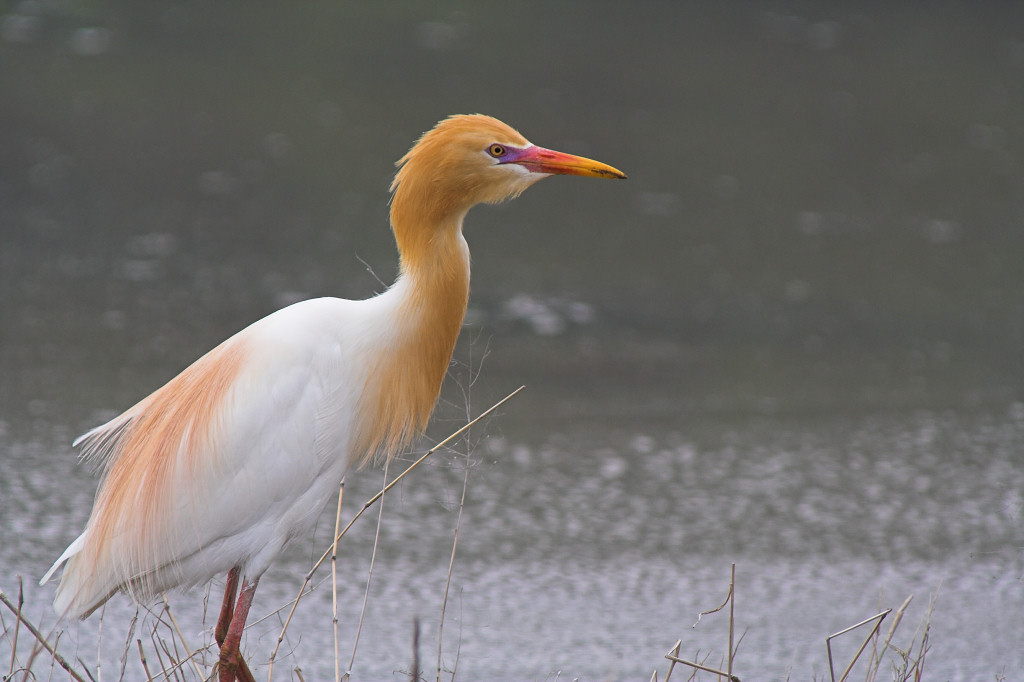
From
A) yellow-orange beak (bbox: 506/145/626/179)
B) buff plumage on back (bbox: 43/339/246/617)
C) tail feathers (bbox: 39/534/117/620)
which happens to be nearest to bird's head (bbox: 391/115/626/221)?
yellow-orange beak (bbox: 506/145/626/179)

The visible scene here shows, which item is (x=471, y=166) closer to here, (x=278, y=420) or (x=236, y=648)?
(x=278, y=420)

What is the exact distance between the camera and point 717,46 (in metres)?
7.84

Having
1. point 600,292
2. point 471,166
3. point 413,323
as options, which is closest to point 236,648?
point 413,323

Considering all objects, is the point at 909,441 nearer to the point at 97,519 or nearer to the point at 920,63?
the point at 97,519

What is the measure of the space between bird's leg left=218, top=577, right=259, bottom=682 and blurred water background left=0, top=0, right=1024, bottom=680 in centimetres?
16

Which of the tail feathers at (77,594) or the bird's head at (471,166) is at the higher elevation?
the bird's head at (471,166)

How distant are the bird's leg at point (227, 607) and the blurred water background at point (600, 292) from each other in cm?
12

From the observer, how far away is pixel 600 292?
17.0 ft

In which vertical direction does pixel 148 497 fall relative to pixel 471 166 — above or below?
below

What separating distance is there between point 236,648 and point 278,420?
46 cm

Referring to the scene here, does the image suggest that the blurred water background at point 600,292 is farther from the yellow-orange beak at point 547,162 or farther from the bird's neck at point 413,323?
the yellow-orange beak at point 547,162

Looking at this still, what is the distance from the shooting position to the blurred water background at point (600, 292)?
132 inches

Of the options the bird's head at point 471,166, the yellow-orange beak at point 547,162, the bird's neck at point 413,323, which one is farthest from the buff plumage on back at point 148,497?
the yellow-orange beak at point 547,162

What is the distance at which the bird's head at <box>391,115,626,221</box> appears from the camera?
2484 mm
